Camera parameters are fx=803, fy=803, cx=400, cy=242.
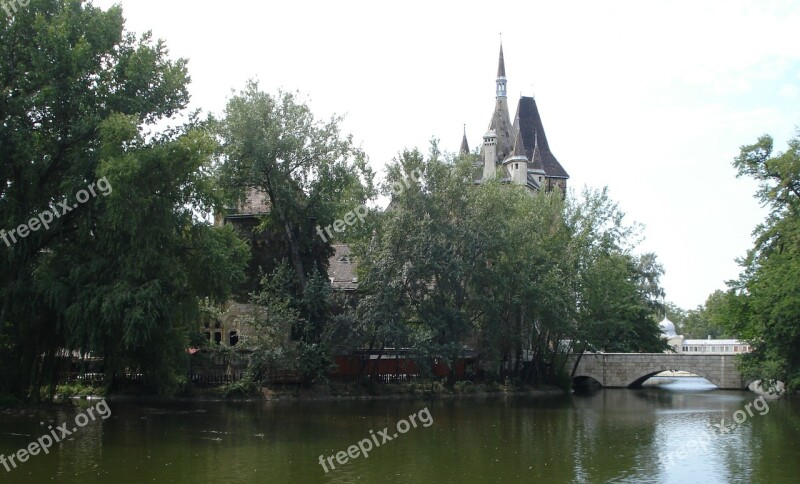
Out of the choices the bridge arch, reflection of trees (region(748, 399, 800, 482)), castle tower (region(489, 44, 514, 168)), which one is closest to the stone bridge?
the bridge arch

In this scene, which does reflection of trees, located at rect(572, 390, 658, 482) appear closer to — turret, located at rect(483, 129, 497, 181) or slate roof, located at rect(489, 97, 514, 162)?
turret, located at rect(483, 129, 497, 181)

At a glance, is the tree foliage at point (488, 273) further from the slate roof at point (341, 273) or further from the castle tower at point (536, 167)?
the castle tower at point (536, 167)

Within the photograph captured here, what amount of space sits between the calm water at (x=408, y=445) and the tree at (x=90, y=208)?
9.95 ft

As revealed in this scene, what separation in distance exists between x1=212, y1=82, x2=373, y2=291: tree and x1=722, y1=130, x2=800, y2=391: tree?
22.0 m

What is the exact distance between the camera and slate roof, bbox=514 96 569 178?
303ft

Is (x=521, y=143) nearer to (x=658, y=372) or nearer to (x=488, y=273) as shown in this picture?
(x=658, y=372)

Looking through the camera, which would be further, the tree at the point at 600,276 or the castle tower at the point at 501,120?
the castle tower at the point at 501,120

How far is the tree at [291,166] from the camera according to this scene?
40.2 meters

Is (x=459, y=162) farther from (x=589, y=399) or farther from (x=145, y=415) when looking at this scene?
(x=145, y=415)

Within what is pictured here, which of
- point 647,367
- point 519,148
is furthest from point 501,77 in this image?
point 647,367

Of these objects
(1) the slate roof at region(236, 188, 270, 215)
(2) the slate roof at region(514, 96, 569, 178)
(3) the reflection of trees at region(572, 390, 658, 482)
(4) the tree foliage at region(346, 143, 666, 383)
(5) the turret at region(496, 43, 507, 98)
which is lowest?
(3) the reflection of trees at region(572, 390, 658, 482)

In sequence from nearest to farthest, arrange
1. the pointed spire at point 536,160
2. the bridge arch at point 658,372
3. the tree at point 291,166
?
the tree at point 291,166
the bridge arch at point 658,372
the pointed spire at point 536,160

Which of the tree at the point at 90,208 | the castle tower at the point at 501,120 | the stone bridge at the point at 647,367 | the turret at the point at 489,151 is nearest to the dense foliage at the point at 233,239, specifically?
the tree at the point at 90,208

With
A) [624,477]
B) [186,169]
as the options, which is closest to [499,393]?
[186,169]
